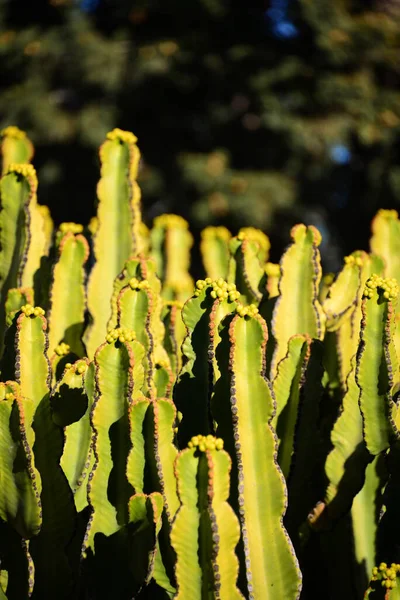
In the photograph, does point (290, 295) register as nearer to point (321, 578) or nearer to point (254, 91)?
point (321, 578)

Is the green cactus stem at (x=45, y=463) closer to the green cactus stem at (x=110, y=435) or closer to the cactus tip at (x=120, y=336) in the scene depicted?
the green cactus stem at (x=110, y=435)

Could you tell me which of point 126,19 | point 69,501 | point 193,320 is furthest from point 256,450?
point 126,19

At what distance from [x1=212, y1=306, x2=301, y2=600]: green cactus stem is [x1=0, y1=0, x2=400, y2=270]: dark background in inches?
297

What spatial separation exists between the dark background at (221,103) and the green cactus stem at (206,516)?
7.82 m

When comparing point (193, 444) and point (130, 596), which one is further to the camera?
point (130, 596)

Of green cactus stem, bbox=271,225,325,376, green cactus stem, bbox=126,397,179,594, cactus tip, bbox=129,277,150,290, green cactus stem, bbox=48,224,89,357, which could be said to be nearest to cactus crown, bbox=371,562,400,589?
green cactus stem, bbox=126,397,179,594

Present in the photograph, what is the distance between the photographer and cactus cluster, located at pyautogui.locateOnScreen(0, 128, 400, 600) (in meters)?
1.66

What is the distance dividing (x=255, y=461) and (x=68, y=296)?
983 millimetres

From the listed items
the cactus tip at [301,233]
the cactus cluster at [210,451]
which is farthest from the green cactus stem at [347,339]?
the cactus tip at [301,233]

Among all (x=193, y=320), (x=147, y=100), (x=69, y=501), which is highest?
(x=147, y=100)

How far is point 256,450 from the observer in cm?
174

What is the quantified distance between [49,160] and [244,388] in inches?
356

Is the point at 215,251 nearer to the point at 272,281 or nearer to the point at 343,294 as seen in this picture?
the point at 272,281

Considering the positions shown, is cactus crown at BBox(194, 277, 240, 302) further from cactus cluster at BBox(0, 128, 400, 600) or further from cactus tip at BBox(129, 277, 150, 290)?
cactus tip at BBox(129, 277, 150, 290)
